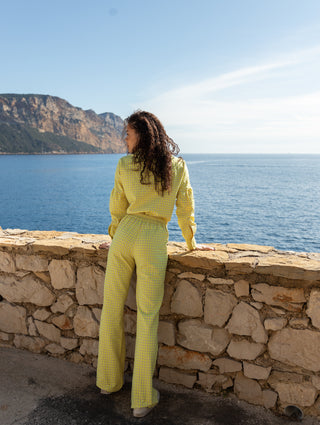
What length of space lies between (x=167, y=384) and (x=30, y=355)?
1.32 metres

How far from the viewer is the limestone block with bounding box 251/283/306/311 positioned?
95.7 inches

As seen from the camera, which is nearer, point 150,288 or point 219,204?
point 150,288

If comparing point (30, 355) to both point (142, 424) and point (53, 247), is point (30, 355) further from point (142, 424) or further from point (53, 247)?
point (142, 424)

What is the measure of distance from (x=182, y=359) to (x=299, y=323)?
96 centimetres

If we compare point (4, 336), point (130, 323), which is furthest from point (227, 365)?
point (4, 336)

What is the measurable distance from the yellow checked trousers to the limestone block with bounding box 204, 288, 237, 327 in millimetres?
379

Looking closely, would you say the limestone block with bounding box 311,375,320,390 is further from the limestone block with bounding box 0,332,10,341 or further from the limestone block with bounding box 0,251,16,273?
the limestone block with bounding box 0,332,10,341

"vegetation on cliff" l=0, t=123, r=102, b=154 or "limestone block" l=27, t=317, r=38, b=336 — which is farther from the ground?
"vegetation on cliff" l=0, t=123, r=102, b=154

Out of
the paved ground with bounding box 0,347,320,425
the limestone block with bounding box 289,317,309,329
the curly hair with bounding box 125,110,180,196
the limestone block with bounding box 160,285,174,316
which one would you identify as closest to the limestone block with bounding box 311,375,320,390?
the paved ground with bounding box 0,347,320,425

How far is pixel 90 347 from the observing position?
3225 millimetres

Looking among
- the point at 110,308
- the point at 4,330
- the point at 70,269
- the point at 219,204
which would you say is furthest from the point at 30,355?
the point at 219,204

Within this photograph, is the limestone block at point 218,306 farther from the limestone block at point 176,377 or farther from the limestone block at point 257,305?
the limestone block at point 176,377

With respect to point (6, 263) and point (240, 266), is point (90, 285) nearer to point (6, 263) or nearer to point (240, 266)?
A: point (6, 263)

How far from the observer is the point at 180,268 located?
2.78 meters
